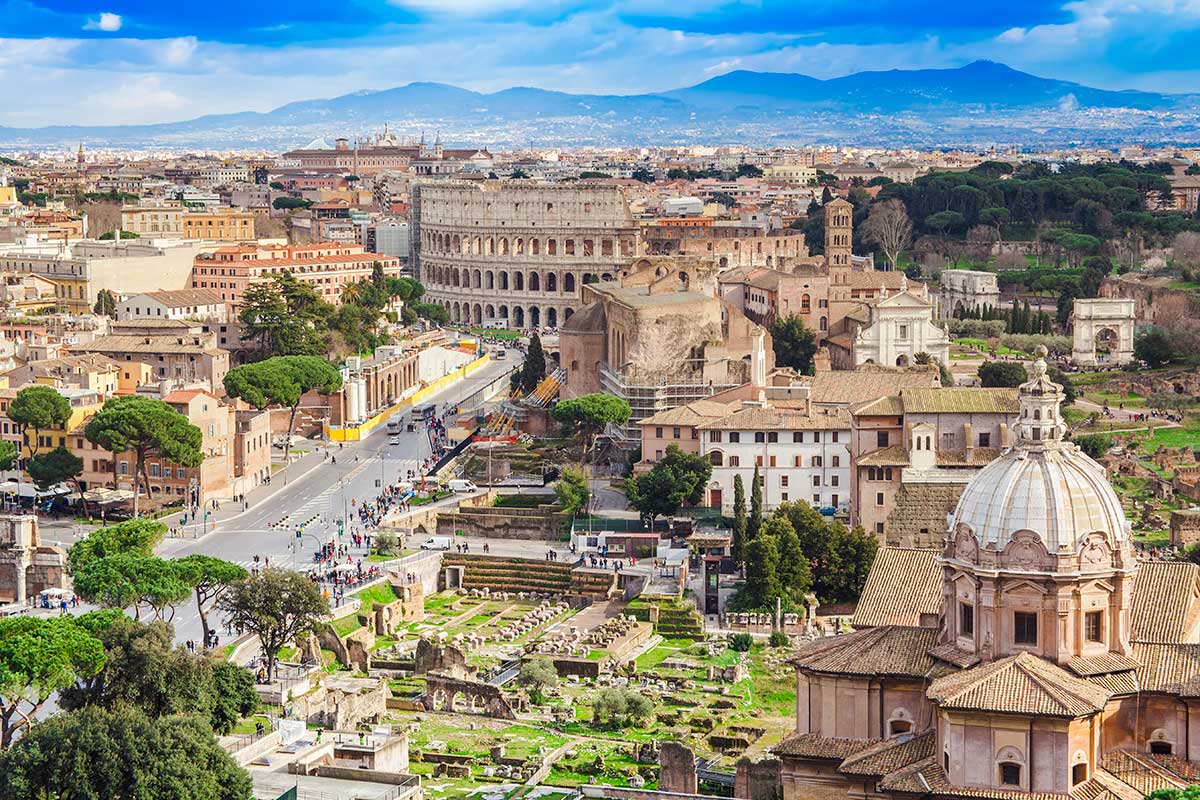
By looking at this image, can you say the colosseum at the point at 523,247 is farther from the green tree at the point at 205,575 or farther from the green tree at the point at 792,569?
the green tree at the point at 205,575

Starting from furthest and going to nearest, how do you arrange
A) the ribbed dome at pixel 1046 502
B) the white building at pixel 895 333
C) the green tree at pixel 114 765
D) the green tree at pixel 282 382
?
the white building at pixel 895 333 → the green tree at pixel 282 382 → the green tree at pixel 114 765 → the ribbed dome at pixel 1046 502

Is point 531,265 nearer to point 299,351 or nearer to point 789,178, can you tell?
point 299,351

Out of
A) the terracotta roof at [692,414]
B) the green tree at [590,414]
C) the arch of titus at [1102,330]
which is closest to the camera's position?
the terracotta roof at [692,414]

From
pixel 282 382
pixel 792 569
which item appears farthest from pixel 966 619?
pixel 282 382

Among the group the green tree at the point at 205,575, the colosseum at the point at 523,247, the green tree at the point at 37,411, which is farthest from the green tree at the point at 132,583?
the colosseum at the point at 523,247

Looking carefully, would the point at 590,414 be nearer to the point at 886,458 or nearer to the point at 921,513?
the point at 886,458
